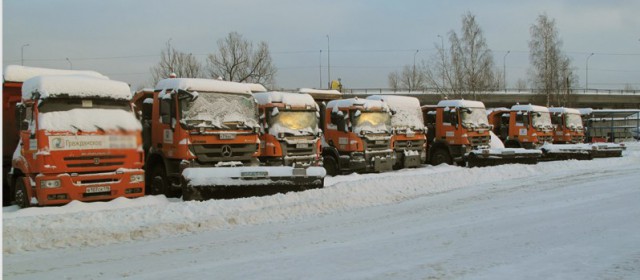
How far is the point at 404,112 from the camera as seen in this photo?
803 inches

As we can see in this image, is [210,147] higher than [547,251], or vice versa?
[210,147]

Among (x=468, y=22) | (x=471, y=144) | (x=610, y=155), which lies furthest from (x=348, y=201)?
(x=468, y=22)

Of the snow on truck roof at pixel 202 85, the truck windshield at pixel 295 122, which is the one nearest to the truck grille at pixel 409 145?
the truck windshield at pixel 295 122

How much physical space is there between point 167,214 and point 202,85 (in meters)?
4.11

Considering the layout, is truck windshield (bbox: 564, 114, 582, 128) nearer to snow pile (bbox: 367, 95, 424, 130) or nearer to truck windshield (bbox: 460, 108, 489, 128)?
truck windshield (bbox: 460, 108, 489, 128)

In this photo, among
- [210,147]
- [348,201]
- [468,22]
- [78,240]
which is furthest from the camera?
[468,22]

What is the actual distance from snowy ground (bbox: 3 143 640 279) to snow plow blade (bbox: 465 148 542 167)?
6.56 m

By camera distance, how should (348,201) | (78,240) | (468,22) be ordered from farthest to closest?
1. (468,22)
2. (348,201)
3. (78,240)

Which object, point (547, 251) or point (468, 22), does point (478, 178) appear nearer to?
point (547, 251)

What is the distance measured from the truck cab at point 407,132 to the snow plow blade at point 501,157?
6.76ft

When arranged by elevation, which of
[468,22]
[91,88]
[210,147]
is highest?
[468,22]

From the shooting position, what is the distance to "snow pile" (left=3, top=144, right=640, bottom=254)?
7.71m

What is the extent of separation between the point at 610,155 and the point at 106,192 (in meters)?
20.2

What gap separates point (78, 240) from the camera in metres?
7.60
